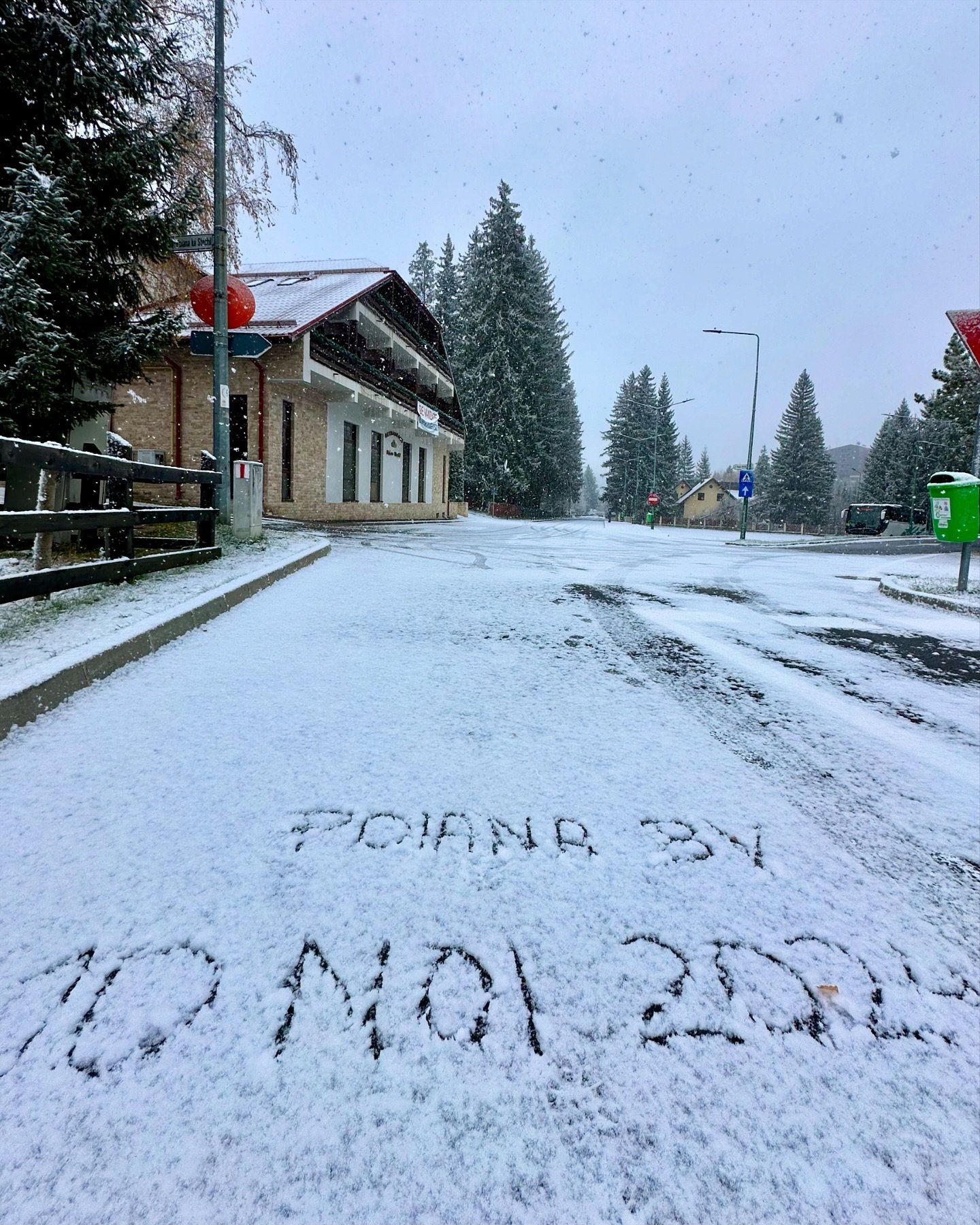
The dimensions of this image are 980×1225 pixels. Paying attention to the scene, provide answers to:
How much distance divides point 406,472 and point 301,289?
8.97 meters

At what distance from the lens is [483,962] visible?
4.54 ft

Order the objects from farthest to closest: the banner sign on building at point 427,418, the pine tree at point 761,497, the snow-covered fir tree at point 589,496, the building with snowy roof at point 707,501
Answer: the snow-covered fir tree at point 589,496
the building with snowy roof at point 707,501
the pine tree at point 761,497
the banner sign on building at point 427,418

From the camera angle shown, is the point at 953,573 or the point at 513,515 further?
the point at 513,515

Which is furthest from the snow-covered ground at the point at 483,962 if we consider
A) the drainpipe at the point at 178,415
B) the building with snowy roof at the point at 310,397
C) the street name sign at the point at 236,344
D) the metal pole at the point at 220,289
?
the drainpipe at the point at 178,415

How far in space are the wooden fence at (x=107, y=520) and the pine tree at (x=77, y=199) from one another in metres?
2.27

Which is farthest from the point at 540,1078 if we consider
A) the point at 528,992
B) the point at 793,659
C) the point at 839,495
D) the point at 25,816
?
the point at 839,495

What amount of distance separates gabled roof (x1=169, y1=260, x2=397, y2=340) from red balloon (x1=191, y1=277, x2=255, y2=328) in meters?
4.44

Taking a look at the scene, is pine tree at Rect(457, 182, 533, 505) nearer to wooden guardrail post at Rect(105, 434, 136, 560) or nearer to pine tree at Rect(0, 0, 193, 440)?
pine tree at Rect(0, 0, 193, 440)

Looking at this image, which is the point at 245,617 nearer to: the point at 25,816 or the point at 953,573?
the point at 25,816

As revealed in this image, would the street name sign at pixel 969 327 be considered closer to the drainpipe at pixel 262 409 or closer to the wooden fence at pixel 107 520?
the wooden fence at pixel 107 520

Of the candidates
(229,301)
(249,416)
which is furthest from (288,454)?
(229,301)

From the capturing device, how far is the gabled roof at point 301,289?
16875mm

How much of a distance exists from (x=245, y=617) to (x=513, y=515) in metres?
42.3

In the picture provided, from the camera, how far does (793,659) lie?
14.1ft
